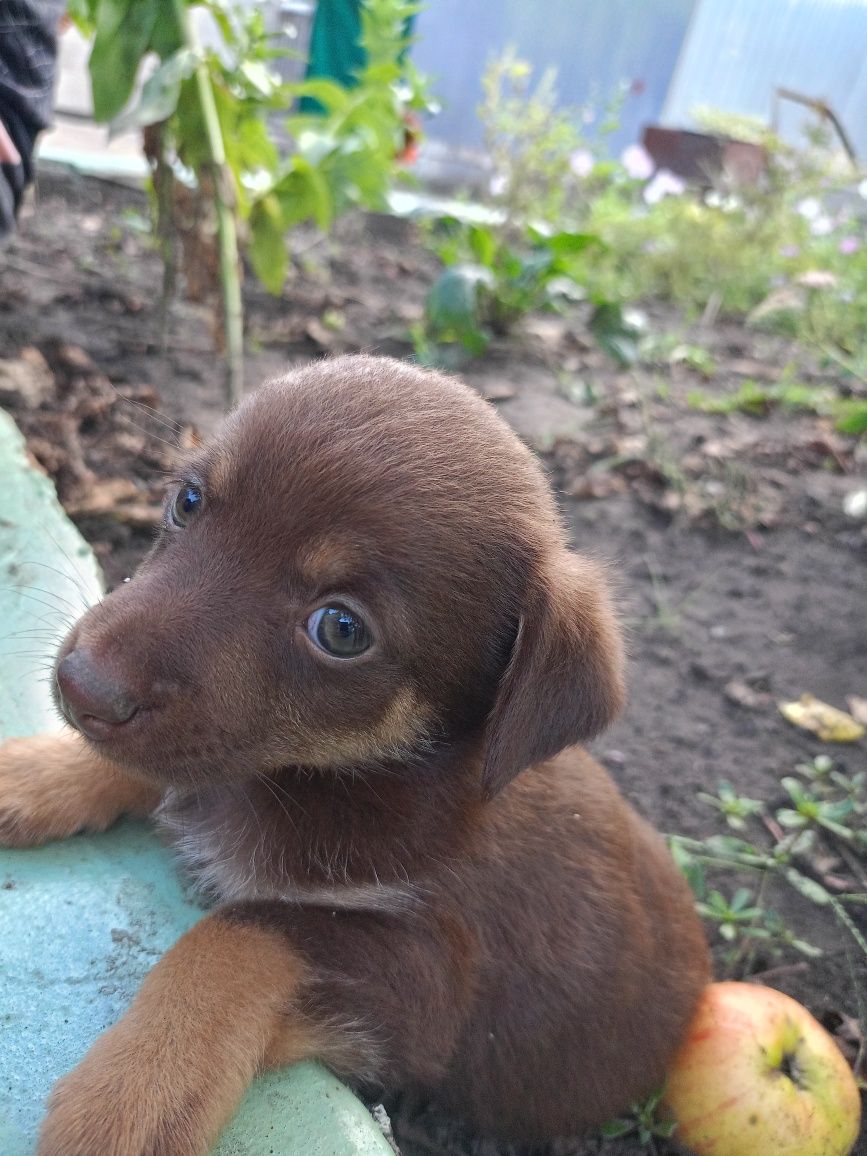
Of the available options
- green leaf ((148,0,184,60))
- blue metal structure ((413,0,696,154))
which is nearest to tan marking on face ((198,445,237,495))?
green leaf ((148,0,184,60))

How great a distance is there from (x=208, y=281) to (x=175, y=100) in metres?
1.02

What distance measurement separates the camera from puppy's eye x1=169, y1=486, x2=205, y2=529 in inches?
78.8

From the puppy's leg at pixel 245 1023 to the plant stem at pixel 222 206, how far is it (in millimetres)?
2932

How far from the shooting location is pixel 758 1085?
2426 mm

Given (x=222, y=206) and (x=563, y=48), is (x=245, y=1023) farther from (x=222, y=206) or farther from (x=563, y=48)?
(x=563, y=48)

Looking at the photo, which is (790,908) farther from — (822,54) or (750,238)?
(822,54)

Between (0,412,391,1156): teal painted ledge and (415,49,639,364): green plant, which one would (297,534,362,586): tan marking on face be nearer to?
(0,412,391,1156): teal painted ledge

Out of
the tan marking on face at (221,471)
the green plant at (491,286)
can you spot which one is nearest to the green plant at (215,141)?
the green plant at (491,286)

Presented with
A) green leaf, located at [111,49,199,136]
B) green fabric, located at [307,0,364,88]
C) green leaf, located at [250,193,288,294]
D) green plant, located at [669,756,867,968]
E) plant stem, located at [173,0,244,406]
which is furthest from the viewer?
green fabric, located at [307,0,364,88]

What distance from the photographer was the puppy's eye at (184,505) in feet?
6.57

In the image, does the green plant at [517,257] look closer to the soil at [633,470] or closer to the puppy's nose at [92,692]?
the soil at [633,470]

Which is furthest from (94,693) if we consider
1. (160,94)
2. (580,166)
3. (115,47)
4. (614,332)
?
(580,166)

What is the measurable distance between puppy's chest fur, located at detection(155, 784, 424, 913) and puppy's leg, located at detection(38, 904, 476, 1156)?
44 millimetres

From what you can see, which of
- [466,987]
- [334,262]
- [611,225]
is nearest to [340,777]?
[466,987]
